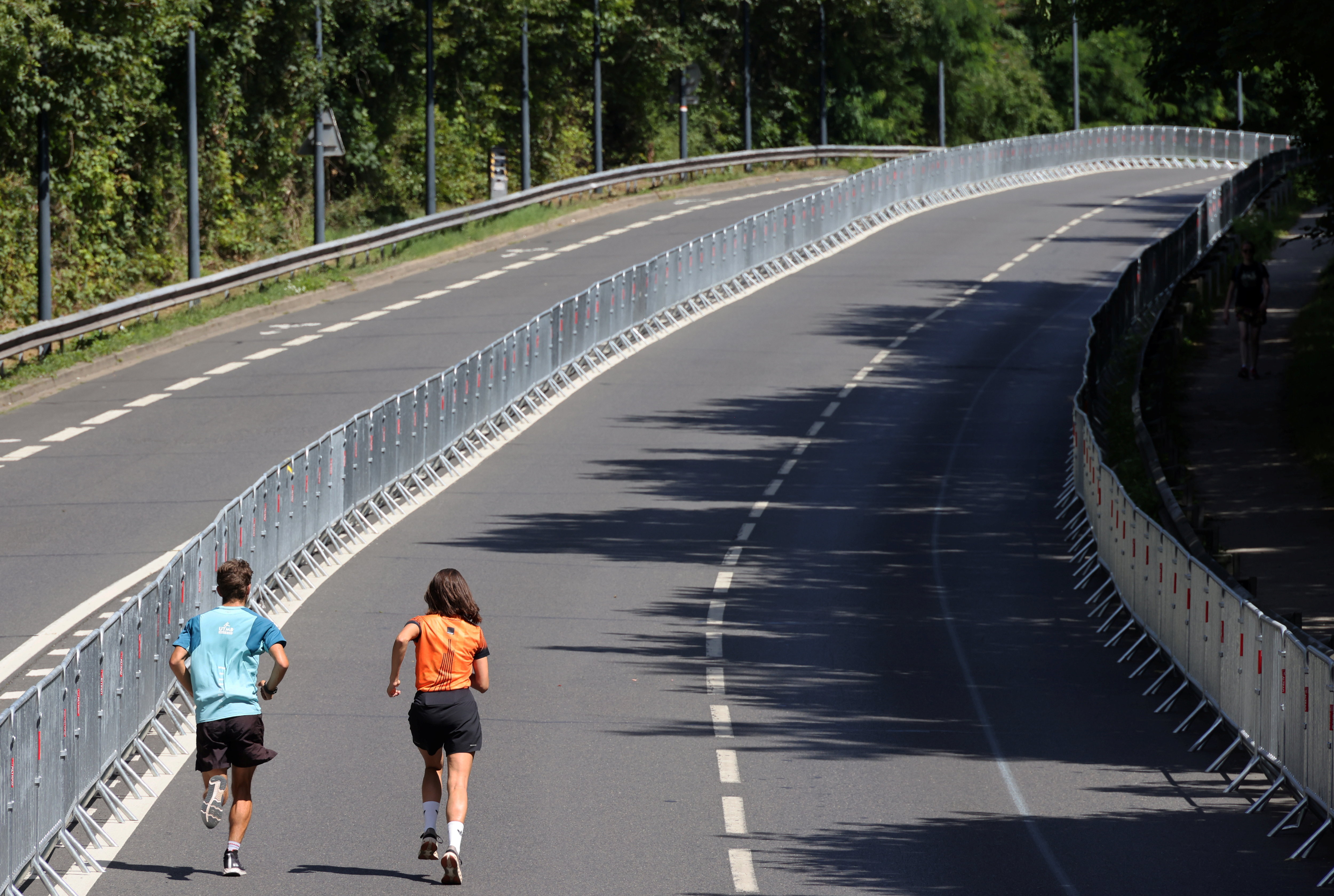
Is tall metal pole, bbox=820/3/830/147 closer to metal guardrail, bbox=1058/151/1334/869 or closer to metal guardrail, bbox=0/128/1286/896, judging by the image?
metal guardrail, bbox=0/128/1286/896

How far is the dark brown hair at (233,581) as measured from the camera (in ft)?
33.2

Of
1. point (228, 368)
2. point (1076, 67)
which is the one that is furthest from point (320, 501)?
point (1076, 67)

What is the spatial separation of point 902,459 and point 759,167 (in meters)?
43.1

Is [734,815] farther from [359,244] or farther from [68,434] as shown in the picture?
[359,244]

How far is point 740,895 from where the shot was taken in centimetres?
980

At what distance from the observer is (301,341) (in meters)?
33.0

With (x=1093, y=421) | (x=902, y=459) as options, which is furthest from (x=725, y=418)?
(x=1093, y=421)

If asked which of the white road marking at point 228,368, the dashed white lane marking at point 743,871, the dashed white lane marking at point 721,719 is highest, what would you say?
the white road marking at point 228,368

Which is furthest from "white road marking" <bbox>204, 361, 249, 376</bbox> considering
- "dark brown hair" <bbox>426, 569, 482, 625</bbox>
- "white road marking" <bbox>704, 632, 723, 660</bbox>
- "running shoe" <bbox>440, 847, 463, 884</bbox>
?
"running shoe" <bbox>440, 847, 463, 884</bbox>

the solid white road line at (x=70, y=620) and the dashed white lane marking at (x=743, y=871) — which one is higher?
the solid white road line at (x=70, y=620)

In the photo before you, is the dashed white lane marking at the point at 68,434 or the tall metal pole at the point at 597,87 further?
the tall metal pole at the point at 597,87

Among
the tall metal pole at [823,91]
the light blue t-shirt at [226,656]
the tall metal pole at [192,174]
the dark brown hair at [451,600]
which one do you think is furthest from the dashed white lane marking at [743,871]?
the tall metal pole at [823,91]

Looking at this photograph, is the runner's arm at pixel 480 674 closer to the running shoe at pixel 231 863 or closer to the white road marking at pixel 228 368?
the running shoe at pixel 231 863

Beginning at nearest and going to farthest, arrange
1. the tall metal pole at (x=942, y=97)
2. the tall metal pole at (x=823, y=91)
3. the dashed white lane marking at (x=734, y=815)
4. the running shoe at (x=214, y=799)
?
the running shoe at (x=214, y=799) < the dashed white lane marking at (x=734, y=815) < the tall metal pole at (x=823, y=91) < the tall metal pole at (x=942, y=97)
